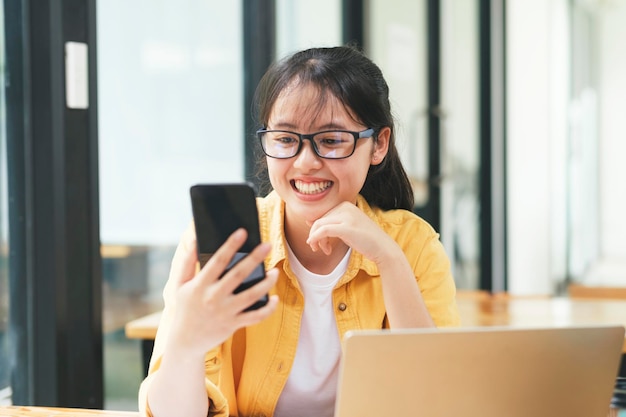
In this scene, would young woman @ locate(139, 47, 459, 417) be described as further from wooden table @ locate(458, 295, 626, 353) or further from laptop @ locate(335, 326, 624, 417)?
wooden table @ locate(458, 295, 626, 353)

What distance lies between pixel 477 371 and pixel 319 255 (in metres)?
0.64

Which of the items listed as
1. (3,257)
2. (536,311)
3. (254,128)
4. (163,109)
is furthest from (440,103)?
(3,257)

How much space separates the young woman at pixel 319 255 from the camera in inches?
54.0

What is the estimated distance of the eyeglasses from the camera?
1414mm

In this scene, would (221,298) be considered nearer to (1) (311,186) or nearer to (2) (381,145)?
(1) (311,186)

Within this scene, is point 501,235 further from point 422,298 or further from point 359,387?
point 359,387

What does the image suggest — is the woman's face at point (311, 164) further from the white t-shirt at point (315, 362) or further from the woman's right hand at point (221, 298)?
the woman's right hand at point (221, 298)

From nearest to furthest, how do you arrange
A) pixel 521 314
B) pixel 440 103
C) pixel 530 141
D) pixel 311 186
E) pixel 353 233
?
pixel 353 233
pixel 311 186
pixel 521 314
pixel 440 103
pixel 530 141

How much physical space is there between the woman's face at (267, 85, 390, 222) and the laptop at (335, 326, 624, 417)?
0.54 meters

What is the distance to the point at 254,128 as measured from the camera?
1840 mm

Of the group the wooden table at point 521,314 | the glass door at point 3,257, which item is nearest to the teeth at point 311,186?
the glass door at point 3,257

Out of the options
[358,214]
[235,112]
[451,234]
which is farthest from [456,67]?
[358,214]

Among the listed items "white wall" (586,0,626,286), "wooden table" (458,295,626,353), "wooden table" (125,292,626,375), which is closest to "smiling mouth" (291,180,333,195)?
"wooden table" (125,292,626,375)

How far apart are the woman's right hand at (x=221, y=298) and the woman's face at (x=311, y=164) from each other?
44 cm
